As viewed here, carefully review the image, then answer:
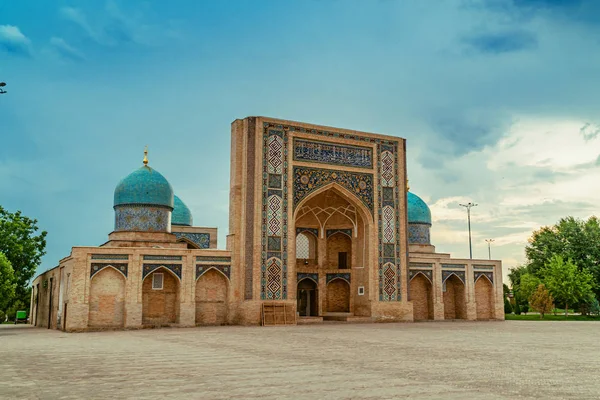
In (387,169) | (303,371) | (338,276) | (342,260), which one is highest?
(387,169)

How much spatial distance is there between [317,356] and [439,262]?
18.0 metres

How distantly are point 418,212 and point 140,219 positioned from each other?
16011 millimetres

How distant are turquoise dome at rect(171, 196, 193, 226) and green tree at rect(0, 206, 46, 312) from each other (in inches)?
242

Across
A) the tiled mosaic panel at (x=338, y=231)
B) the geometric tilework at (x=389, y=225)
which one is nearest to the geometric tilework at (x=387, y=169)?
the geometric tilework at (x=389, y=225)

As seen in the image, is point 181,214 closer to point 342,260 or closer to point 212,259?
point 342,260

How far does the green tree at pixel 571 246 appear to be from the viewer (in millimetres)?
35938

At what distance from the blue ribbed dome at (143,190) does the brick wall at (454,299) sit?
13.3 meters

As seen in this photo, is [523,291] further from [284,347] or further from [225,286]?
[284,347]

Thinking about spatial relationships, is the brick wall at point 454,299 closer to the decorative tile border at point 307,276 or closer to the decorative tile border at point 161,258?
the decorative tile border at point 307,276

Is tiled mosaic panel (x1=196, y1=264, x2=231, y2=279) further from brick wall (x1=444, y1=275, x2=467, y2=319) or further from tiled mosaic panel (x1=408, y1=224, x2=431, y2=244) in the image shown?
tiled mosaic panel (x1=408, y1=224, x2=431, y2=244)

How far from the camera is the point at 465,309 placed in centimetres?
2727

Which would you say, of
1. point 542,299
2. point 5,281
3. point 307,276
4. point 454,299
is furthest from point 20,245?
point 542,299

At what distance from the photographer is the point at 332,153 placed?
24.2 meters

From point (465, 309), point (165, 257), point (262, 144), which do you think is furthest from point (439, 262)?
point (165, 257)
